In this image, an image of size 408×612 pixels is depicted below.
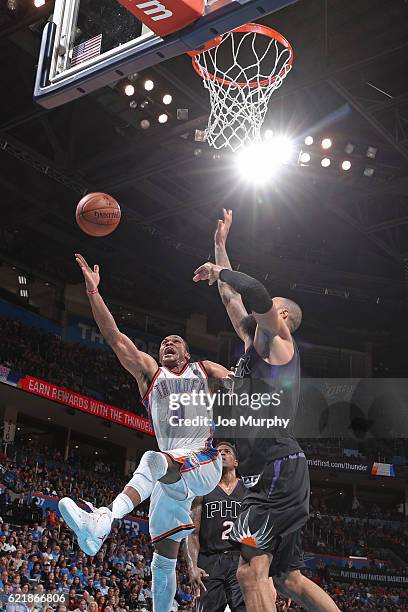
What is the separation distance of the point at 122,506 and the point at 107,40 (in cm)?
290

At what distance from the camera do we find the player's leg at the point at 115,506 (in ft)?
13.5

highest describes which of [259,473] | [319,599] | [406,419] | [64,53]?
[406,419]

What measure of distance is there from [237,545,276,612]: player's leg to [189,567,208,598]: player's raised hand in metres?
1.24

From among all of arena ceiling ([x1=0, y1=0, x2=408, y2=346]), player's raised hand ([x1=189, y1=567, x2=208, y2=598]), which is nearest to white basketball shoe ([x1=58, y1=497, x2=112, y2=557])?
player's raised hand ([x1=189, y1=567, x2=208, y2=598])

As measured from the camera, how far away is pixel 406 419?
72.2 ft

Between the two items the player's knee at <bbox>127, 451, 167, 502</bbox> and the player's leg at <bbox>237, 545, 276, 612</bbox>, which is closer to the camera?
the player's leg at <bbox>237, 545, 276, 612</bbox>

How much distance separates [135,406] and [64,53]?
15.4 m

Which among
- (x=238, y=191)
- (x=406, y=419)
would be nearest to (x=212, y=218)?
(x=238, y=191)

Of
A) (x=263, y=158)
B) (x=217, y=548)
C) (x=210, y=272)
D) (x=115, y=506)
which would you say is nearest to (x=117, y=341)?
(x=210, y=272)

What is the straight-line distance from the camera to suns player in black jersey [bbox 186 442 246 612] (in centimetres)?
516

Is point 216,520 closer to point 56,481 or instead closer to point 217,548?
point 217,548

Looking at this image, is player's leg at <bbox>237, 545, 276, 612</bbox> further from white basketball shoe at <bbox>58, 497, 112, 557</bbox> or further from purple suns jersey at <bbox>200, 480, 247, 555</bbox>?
purple suns jersey at <bbox>200, 480, 247, 555</bbox>

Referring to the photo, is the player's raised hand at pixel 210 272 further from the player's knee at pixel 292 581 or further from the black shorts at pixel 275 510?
the player's knee at pixel 292 581

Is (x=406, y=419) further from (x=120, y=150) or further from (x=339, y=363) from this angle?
(x=120, y=150)
